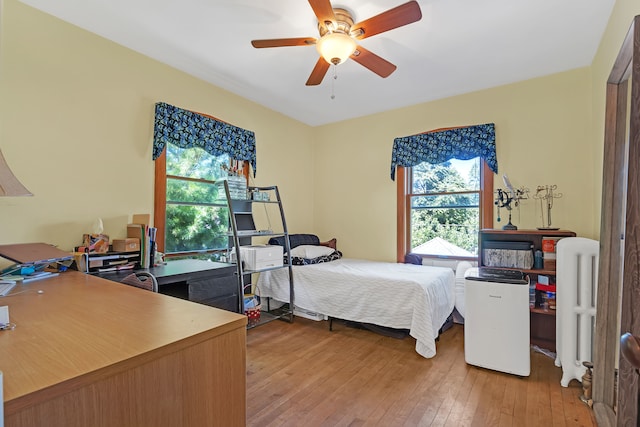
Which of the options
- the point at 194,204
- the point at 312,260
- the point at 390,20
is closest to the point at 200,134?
the point at 194,204

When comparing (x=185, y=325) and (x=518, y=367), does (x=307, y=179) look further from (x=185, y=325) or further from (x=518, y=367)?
(x=185, y=325)

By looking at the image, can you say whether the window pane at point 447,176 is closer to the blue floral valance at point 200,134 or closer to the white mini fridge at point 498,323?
the white mini fridge at point 498,323


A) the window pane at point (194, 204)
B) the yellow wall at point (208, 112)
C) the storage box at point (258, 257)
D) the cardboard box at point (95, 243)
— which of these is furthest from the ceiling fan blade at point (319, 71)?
the cardboard box at point (95, 243)

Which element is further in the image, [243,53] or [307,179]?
[307,179]

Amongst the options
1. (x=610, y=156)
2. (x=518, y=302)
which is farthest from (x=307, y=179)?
(x=610, y=156)

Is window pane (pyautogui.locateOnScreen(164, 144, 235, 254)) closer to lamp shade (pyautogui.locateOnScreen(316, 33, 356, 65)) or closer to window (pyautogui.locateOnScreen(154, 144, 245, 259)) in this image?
window (pyautogui.locateOnScreen(154, 144, 245, 259))

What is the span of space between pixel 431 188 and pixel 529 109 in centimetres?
125

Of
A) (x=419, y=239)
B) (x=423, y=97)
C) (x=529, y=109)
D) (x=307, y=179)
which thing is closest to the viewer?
(x=529, y=109)

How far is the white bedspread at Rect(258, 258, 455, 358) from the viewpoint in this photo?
8.95 feet

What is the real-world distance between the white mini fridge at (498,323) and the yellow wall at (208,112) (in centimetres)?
121

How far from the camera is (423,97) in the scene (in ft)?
12.2

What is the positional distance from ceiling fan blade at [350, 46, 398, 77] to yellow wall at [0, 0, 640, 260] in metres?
1.37

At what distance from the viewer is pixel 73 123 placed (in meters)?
2.38

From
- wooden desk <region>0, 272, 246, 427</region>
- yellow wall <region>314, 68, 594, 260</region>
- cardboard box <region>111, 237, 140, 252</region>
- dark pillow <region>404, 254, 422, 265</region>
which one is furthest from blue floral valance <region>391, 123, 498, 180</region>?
wooden desk <region>0, 272, 246, 427</region>
